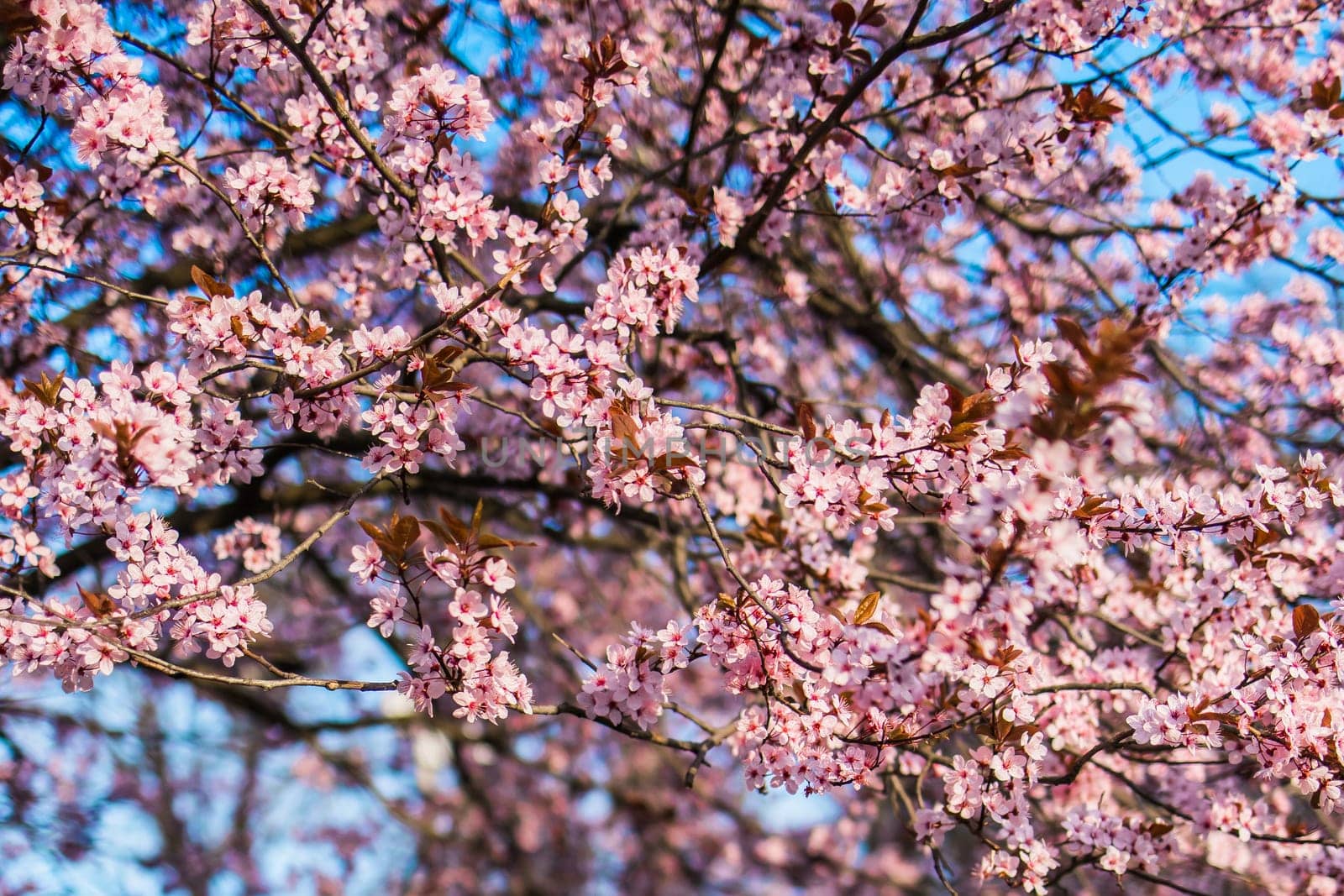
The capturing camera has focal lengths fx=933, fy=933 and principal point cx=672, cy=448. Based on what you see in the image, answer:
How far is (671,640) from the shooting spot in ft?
7.98

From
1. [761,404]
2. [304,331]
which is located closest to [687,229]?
[761,404]

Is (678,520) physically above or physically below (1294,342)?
below

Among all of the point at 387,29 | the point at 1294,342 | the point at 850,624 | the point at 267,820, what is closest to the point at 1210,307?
the point at 1294,342

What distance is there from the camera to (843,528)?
2.62m

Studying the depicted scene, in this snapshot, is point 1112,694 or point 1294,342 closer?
point 1112,694

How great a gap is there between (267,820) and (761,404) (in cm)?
834

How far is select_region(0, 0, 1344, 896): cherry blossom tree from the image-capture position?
2.30 m

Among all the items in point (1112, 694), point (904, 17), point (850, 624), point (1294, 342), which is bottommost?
point (850, 624)

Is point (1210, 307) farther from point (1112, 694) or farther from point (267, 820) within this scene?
point (267, 820)

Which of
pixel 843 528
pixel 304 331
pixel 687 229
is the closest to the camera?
pixel 304 331

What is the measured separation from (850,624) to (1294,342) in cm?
357

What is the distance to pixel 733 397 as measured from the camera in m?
4.21

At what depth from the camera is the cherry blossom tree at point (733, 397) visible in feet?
7.56

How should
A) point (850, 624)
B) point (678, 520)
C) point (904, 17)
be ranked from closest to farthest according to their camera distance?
point (850, 624) → point (678, 520) → point (904, 17)
